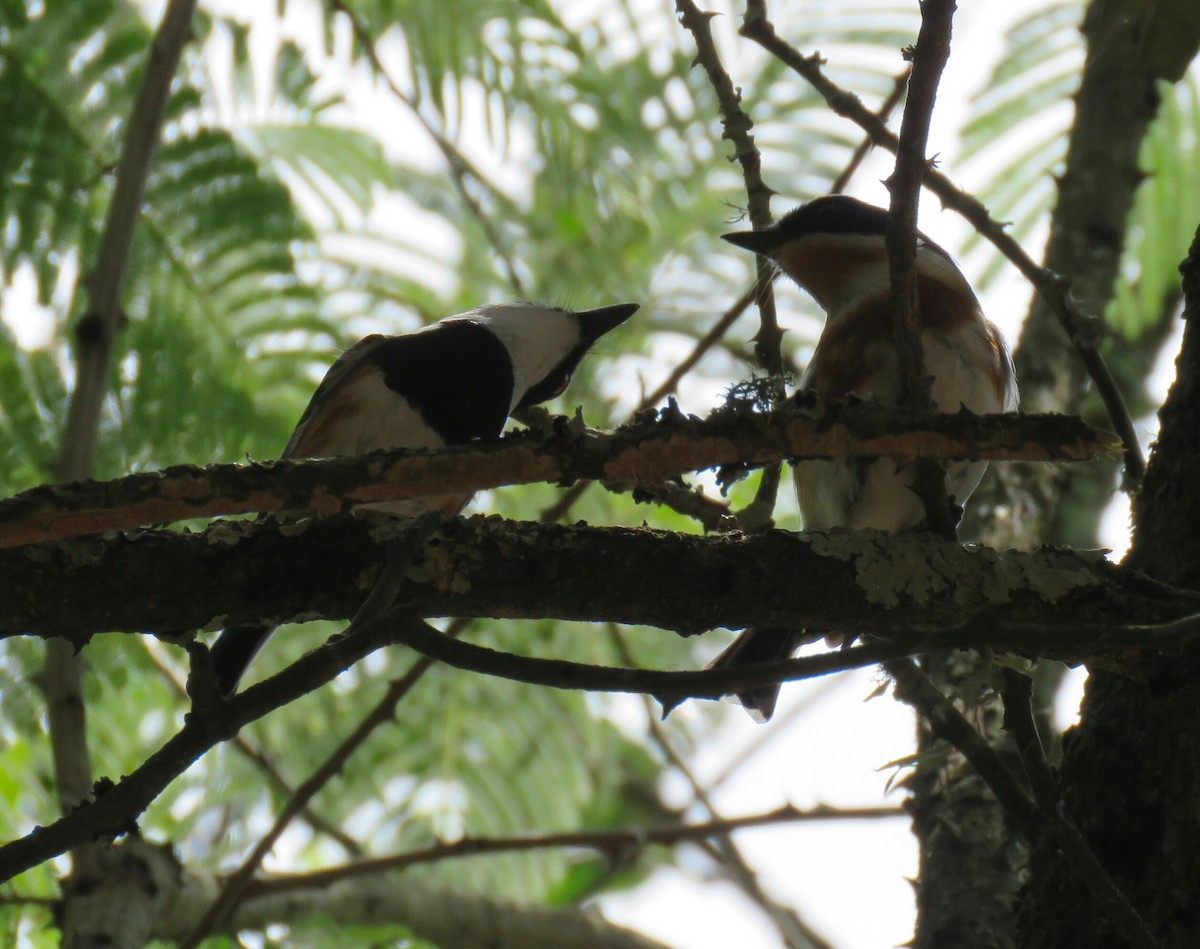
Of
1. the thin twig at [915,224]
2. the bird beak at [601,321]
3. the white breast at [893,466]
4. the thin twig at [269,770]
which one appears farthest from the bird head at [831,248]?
the thin twig at [269,770]

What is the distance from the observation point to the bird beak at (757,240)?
320 centimetres

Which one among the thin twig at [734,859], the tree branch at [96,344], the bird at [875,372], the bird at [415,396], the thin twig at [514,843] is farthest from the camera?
the thin twig at [734,859]

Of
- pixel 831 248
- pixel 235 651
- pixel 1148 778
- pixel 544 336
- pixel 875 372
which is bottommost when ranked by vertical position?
pixel 1148 778

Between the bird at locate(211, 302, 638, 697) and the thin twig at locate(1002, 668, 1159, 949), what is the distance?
150 cm

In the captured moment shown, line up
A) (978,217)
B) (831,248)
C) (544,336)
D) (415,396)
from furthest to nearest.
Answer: (544,336) → (415,396) → (831,248) → (978,217)

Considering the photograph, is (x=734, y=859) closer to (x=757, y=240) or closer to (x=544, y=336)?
(x=544, y=336)

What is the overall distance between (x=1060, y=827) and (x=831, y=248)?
168 centimetres

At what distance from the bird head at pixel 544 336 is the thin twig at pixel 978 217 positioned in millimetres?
1534

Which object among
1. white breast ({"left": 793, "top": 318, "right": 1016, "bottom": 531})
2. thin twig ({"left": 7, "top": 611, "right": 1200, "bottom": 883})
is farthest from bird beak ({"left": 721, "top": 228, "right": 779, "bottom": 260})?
thin twig ({"left": 7, "top": 611, "right": 1200, "bottom": 883})

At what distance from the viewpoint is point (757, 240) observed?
322 cm

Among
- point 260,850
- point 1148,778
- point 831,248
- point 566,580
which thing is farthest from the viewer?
point 831,248

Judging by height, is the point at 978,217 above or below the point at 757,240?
below

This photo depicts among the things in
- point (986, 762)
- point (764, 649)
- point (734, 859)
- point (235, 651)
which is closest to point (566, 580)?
point (986, 762)

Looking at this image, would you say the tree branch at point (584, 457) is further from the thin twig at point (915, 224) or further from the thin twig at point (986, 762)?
the thin twig at point (986, 762)
